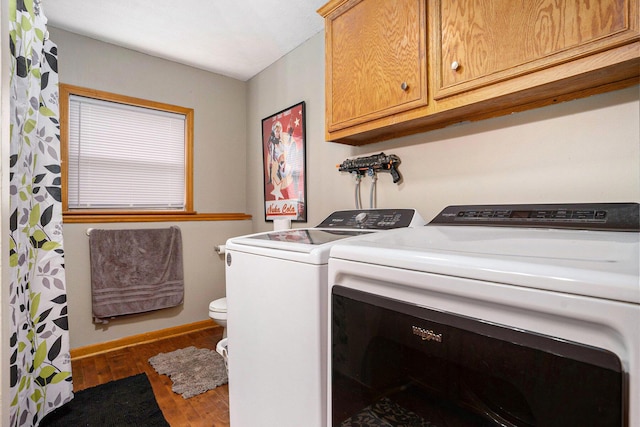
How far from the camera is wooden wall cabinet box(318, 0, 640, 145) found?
2.97 feet

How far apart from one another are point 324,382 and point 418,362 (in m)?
0.36

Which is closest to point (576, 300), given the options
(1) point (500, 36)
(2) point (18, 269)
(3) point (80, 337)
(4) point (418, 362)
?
(4) point (418, 362)

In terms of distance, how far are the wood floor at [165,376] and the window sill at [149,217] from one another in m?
1.02

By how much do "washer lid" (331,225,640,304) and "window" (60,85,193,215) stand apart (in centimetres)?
230

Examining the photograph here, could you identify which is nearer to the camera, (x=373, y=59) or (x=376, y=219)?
(x=373, y=59)

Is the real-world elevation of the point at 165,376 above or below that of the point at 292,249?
below

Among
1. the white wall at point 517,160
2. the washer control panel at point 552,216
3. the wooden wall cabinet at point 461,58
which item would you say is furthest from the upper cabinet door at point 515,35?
the washer control panel at point 552,216

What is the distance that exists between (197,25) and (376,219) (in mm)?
1864

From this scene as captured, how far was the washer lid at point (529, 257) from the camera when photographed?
0.50m

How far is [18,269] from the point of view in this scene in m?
1.44

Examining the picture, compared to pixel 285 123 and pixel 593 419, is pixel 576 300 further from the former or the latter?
pixel 285 123

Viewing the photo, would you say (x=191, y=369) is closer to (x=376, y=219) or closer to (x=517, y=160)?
(x=376, y=219)

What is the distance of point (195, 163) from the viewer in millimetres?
2863

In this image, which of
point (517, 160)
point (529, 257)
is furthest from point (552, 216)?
point (529, 257)
